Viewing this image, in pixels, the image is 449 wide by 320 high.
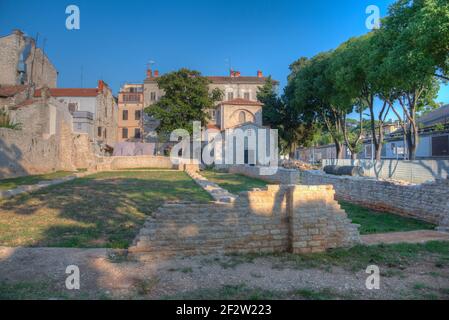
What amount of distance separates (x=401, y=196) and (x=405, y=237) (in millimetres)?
3463

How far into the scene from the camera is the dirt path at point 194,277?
4.00m

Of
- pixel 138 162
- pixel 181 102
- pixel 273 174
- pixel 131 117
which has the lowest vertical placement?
pixel 273 174

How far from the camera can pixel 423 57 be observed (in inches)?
527

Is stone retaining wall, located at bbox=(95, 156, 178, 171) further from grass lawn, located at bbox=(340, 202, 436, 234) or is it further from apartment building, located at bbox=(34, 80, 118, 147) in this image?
grass lawn, located at bbox=(340, 202, 436, 234)

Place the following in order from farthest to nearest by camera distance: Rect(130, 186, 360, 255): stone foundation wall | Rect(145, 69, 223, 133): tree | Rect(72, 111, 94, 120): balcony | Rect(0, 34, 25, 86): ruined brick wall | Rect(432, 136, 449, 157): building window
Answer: Rect(145, 69, 223, 133): tree < Rect(72, 111, 94, 120): balcony < Rect(0, 34, 25, 86): ruined brick wall < Rect(432, 136, 449, 157): building window < Rect(130, 186, 360, 255): stone foundation wall

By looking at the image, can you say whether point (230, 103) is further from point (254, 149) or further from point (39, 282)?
point (39, 282)

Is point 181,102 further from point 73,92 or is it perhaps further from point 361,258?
point 361,258

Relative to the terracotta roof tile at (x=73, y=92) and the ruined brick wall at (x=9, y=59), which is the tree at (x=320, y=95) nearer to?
the terracotta roof tile at (x=73, y=92)

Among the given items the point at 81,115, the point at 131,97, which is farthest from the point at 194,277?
the point at 131,97

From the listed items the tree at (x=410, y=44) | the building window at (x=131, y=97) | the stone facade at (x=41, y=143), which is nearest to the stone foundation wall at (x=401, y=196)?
the tree at (x=410, y=44)

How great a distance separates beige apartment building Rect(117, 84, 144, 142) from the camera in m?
53.5

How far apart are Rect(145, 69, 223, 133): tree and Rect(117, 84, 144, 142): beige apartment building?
9844mm

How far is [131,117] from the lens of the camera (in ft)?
176

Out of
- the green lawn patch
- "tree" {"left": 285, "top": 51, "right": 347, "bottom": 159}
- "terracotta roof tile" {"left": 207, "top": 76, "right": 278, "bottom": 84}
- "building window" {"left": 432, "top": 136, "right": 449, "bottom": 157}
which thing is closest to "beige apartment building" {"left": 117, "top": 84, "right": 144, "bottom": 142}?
"terracotta roof tile" {"left": 207, "top": 76, "right": 278, "bottom": 84}
